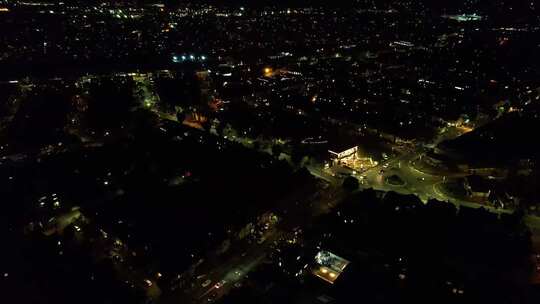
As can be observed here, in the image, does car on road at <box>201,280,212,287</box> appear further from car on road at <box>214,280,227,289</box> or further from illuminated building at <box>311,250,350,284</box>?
illuminated building at <box>311,250,350,284</box>

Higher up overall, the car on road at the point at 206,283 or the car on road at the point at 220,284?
the car on road at the point at 220,284

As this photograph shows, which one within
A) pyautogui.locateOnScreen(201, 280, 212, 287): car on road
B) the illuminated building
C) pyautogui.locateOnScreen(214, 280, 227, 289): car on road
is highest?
the illuminated building

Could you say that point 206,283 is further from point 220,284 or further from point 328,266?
point 328,266

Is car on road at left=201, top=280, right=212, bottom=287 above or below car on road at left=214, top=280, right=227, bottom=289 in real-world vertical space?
below

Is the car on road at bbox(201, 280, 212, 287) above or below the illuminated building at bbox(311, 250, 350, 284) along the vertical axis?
below

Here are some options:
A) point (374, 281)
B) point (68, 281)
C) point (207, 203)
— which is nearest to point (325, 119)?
point (207, 203)

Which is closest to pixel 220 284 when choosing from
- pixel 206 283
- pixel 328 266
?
pixel 206 283

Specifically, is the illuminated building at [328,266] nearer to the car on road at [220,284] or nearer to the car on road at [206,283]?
the car on road at [220,284]

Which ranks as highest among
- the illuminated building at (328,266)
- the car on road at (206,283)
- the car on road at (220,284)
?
the illuminated building at (328,266)

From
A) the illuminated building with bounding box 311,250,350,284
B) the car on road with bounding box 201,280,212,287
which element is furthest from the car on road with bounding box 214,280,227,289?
the illuminated building with bounding box 311,250,350,284

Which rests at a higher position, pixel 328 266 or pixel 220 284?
pixel 328 266

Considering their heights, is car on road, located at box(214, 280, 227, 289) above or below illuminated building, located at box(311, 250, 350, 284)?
below

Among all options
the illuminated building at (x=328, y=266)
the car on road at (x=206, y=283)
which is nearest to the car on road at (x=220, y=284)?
the car on road at (x=206, y=283)
